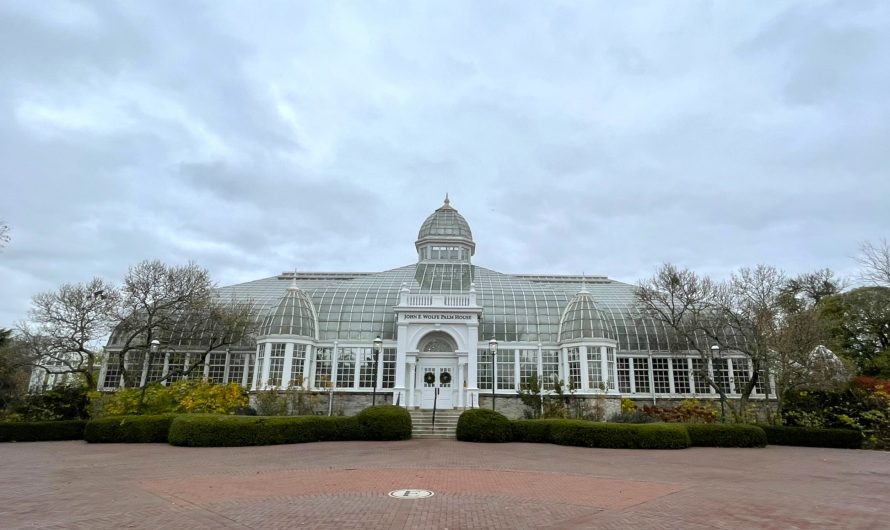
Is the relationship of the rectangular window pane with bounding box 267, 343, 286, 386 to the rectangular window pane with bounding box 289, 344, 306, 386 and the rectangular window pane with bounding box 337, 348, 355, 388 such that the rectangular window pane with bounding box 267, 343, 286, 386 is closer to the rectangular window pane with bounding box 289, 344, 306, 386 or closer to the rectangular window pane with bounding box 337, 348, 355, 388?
the rectangular window pane with bounding box 289, 344, 306, 386

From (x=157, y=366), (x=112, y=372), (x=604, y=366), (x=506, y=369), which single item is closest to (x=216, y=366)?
(x=157, y=366)

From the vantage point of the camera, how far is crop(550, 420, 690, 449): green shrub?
20797mm

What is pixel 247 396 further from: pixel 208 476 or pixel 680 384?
pixel 680 384

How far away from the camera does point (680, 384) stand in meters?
31.2

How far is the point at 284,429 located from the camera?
21.4 metres

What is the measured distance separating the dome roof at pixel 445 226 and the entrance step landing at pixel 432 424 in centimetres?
1475

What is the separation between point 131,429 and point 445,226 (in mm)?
24012

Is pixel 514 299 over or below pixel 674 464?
over

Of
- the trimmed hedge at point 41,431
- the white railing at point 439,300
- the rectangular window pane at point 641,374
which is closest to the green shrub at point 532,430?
the white railing at point 439,300

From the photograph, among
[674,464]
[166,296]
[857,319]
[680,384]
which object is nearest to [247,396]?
[166,296]

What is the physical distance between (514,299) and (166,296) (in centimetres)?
2095

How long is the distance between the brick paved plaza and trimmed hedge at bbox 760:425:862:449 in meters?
5.06

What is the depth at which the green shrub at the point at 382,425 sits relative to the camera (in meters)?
22.6

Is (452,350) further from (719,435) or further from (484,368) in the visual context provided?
(719,435)
